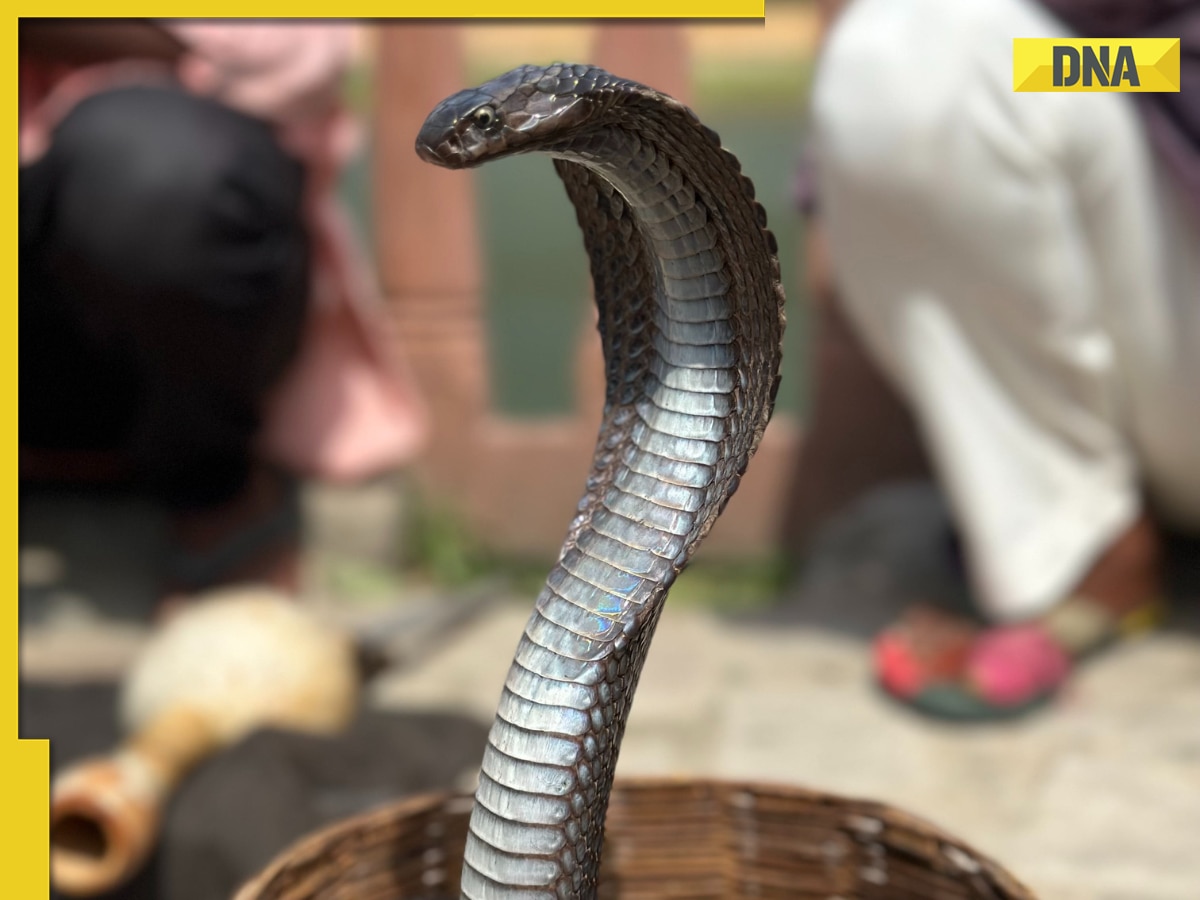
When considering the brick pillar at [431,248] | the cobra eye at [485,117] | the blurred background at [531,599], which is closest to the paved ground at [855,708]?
the blurred background at [531,599]

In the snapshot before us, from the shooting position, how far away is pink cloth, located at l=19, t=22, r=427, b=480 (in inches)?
88.5

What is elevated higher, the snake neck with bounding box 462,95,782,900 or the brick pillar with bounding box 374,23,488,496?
the brick pillar with bounding box 374,23,488,496

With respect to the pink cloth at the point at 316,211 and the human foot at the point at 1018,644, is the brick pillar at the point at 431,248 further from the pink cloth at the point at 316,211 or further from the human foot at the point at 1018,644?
the human foot at the point at 1018,644

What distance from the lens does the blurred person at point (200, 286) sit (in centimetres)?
206

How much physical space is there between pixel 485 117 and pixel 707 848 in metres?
0.82

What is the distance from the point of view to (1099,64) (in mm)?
1857

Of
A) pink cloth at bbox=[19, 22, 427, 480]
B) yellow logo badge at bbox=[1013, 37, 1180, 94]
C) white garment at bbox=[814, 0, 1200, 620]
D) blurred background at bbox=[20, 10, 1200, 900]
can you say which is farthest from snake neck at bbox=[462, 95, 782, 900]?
pink cloth at bbox=[19, 22, 427, 480]

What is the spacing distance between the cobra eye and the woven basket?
70 centimetres

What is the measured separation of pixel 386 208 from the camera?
2.89m

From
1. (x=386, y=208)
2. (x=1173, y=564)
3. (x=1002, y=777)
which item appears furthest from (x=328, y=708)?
(x=1173, y=564)

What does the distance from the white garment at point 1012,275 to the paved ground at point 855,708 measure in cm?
24

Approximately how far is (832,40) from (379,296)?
1.30 m

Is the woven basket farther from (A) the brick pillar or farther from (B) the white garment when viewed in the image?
(A) the brick pillar

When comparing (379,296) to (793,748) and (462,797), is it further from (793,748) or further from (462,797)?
(462,797)
